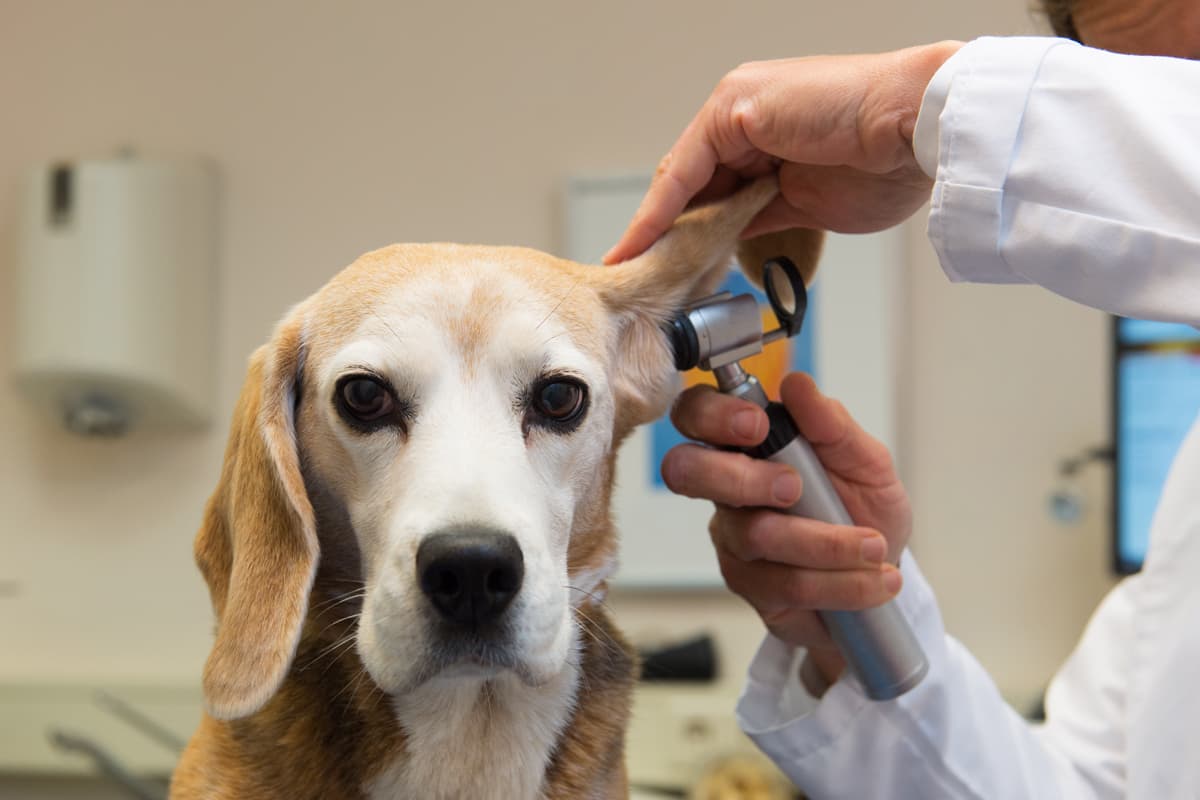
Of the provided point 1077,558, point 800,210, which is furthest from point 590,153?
point 800,210

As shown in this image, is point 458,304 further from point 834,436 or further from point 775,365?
point 775,365

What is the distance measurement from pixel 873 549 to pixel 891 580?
4 centimetres

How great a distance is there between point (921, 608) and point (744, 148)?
450 millimetres

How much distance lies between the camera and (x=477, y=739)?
2.58ft

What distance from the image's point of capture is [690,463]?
35.5 inches

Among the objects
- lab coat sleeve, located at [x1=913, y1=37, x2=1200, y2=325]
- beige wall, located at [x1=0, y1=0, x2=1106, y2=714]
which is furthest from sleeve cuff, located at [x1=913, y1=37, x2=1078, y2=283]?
beige wall, located at [x1=0, y1=0, x2=1106, y2=714]

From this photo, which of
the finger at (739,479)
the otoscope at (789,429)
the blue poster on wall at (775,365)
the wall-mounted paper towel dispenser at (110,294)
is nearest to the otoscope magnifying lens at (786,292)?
the otoscope at (789,429)

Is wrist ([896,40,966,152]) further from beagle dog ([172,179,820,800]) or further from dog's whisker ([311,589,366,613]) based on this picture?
dog's whisker ([311,589,366,613])

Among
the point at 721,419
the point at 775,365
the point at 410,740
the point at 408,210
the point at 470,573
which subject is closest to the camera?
the point at 470,573

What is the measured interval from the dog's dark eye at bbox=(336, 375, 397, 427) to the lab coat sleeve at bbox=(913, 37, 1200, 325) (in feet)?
1.27

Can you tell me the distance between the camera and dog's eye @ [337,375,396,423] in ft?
2.52

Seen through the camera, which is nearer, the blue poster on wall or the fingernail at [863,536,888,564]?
the fingernail at [863,536,888,564]

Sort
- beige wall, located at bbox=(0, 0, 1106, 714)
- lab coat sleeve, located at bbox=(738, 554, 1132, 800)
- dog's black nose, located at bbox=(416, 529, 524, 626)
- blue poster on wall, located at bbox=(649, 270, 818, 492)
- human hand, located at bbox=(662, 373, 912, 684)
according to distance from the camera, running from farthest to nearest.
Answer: beige wall, located at bbox=(0, 0, 1106, 714) < blue poster on wall, located at bbox=(649, 270, 818, 492) < lab coat sleeve, located at bbox=(738, 554, 1132, 800) < human hand, located at bbox=(662, 373, 912, 684) < dog's black nose, located at bbox=(416, 529, 524, 626)

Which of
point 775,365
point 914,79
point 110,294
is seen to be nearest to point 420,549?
point 914,79
